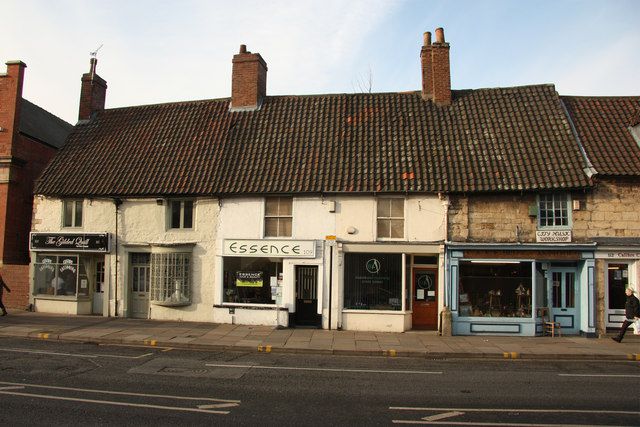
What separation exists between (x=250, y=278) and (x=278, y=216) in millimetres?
2515

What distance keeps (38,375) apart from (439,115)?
15796mm

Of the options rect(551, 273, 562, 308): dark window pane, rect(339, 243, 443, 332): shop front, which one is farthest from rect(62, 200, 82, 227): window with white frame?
rect(551, 273, 562, 308): dark window pane

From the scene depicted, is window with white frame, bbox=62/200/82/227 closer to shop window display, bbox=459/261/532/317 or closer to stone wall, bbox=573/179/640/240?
shop window display, bbox=459/261/532/317

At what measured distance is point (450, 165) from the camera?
1739cm

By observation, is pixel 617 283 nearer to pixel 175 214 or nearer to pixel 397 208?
pixel 397 208

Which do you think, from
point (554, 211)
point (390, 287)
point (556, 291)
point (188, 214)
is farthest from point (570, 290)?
point (188, 214)

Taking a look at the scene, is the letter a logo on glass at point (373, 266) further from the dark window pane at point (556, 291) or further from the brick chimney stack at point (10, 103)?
the brick chimney stack at point (10, 103)

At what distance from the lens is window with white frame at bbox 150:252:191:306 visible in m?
18.3

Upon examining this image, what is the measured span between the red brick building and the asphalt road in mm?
8306

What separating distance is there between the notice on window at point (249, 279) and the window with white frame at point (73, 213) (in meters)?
7.30

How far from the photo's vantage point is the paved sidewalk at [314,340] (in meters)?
13.5

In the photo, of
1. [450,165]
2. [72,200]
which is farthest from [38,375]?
[450,165]

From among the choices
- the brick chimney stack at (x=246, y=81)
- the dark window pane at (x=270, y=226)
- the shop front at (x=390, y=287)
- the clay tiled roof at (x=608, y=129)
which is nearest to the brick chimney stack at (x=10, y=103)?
the brick chimney stack at (x=246, y=81)

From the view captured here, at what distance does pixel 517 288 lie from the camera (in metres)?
16.7
